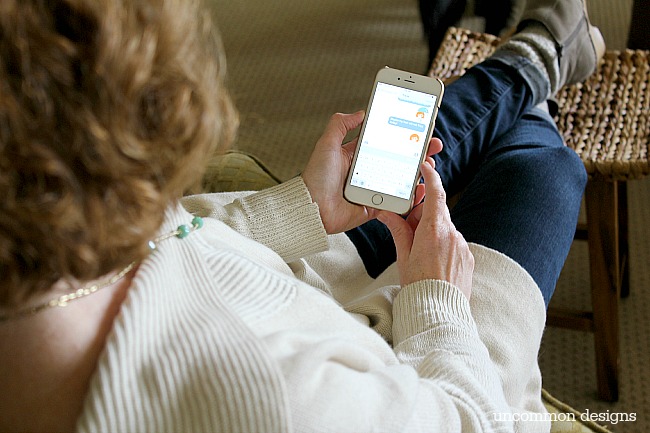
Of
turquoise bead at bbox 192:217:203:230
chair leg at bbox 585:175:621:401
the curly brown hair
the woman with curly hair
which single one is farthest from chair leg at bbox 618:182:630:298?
the curly brown hair

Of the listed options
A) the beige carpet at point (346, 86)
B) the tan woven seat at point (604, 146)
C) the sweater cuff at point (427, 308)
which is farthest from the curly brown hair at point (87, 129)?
the beige carpet at point (346, 86)

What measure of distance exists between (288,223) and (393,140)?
0.58 ft

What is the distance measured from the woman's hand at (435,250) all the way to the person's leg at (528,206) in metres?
0.08

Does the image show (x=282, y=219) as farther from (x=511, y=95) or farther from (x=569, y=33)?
(x=569, y=33)

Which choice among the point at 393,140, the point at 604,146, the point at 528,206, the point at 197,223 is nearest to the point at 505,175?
the point at 528,206

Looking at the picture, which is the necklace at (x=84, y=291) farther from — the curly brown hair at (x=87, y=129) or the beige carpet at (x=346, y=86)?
the beige carpet at (x=346, y=86)

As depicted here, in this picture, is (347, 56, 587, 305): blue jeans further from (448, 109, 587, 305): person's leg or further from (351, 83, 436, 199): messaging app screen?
(351, 83, 436, 199): messaging app screen

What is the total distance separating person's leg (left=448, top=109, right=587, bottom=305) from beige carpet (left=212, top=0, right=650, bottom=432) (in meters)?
0.50

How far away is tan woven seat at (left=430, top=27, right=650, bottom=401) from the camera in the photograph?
1.13 meters

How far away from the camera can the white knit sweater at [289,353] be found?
48 centimetres

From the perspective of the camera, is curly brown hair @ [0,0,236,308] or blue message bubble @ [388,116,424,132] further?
blue message bubble @ [388,116,424,132]

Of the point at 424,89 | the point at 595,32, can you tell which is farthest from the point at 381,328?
the point at 595,32

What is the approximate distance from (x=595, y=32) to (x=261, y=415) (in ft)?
3.52

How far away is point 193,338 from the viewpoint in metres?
0.50
